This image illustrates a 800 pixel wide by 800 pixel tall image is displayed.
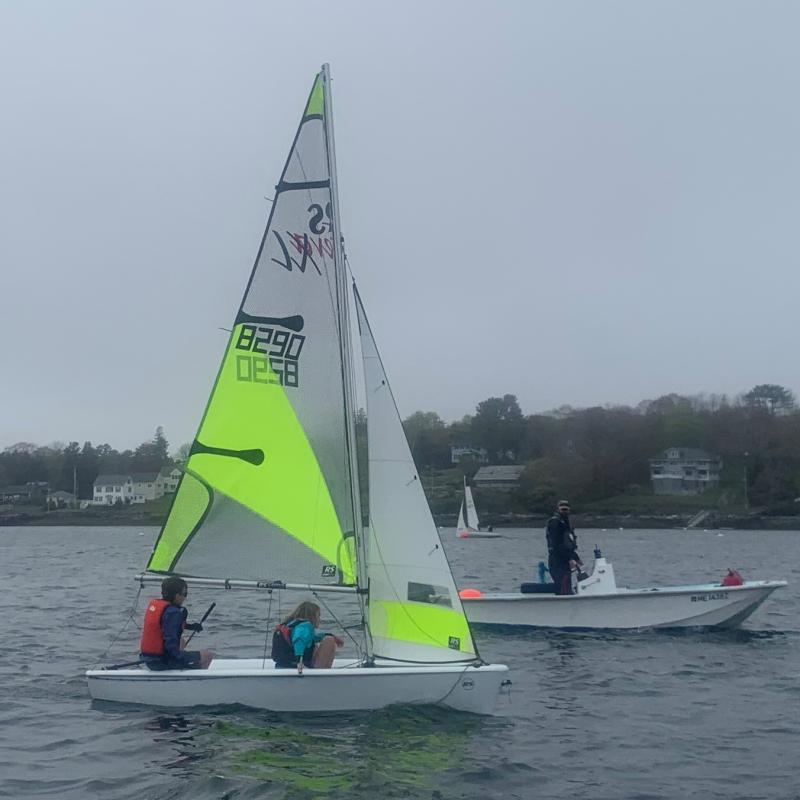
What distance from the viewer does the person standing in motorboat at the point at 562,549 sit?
1616 cm

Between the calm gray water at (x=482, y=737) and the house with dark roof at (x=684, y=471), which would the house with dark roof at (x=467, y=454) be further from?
the calm gray water at (x=482, y=737)

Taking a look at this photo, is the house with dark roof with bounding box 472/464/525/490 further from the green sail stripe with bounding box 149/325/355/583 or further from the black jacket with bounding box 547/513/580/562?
the green sail stripe with bounding box 149/325/355/583

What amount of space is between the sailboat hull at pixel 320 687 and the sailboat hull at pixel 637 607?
22.0 feet

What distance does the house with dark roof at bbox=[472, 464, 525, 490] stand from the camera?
110 m

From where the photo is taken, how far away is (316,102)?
1024cm

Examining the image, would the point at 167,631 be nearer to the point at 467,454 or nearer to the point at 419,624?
the point at 419,624

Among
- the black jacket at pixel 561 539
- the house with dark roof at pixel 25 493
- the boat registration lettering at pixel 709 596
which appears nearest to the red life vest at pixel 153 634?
the black jacket at pixel 561 539

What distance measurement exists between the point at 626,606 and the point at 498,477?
3752 inches

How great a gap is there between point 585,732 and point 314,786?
3.11 meters

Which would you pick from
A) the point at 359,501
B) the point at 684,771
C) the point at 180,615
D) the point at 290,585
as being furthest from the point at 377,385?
the point at 684,771

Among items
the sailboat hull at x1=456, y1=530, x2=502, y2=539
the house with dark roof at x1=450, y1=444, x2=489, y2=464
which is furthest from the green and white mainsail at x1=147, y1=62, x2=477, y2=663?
the house with dark roof at x1=450, y1=444, x2=489, y2=464

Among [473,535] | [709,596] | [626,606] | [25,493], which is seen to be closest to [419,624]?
[626,606]

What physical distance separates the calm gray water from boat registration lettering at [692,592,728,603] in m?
0.85

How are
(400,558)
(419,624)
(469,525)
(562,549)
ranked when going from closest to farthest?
(419,624), (400,558), (562,549), (469,525)
